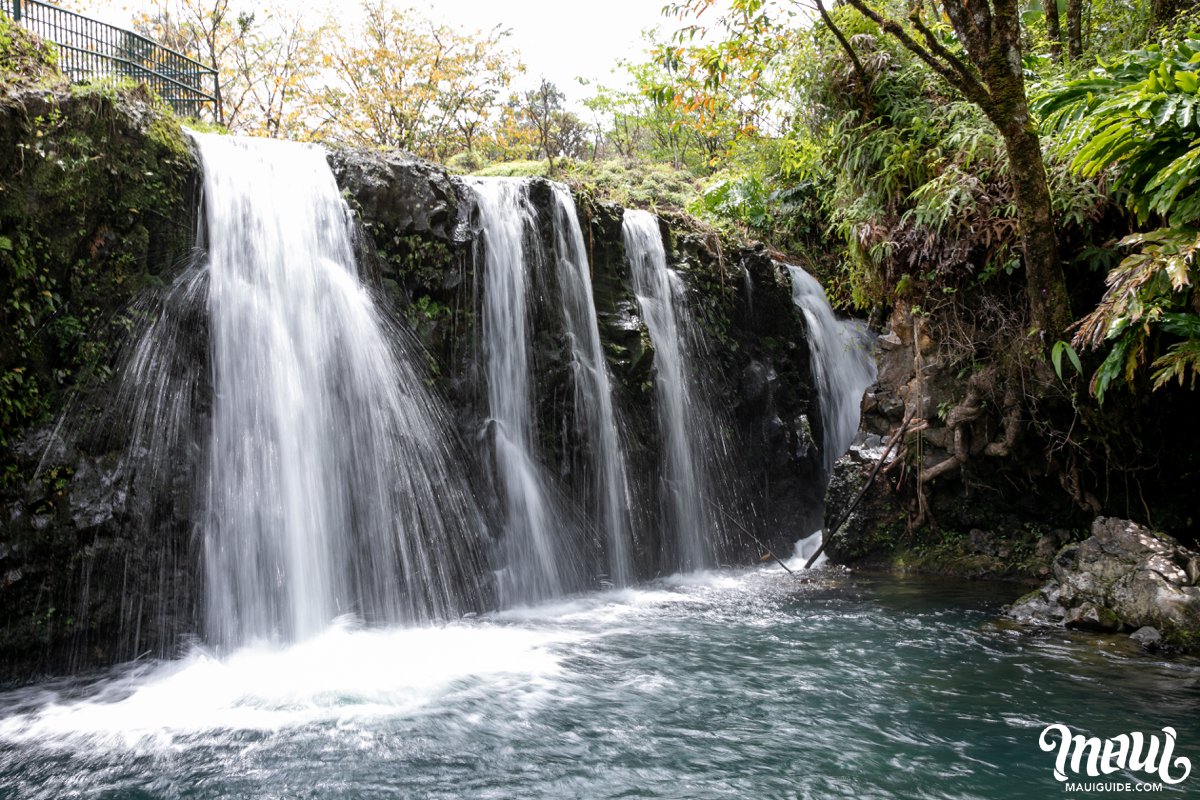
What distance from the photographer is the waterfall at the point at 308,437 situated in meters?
6.92

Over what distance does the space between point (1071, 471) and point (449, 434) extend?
6.86 meters

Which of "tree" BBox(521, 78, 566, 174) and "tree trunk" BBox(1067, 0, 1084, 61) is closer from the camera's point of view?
"tree trunk" BBox(1067, 0, 1084, 61)

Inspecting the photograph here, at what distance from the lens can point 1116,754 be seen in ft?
15.1

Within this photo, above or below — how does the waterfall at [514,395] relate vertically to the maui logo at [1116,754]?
above

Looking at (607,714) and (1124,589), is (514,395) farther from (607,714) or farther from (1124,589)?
(1124,589)

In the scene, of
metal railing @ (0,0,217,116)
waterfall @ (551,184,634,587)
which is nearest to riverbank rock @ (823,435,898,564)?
waterfall @ (551,184,634,587)

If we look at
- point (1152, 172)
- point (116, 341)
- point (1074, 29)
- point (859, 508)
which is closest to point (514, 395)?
point (116, 341)

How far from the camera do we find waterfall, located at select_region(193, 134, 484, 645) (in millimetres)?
6922

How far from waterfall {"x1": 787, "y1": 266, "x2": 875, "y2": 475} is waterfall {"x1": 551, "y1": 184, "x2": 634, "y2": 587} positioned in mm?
4370

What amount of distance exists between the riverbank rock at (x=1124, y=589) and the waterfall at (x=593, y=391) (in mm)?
4380

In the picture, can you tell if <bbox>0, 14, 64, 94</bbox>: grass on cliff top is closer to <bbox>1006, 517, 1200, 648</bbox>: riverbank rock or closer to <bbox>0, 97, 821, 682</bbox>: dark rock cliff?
<bbox>0, 97, 821, 682</bbox>: dark rock cliff

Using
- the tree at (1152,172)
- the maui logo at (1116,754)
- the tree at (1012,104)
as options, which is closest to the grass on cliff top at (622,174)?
the tree at (1012,104)

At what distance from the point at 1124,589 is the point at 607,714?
4787 mm

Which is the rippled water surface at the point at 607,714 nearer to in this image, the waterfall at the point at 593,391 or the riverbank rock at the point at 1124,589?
the riverbank rock at the point at 1124,589
